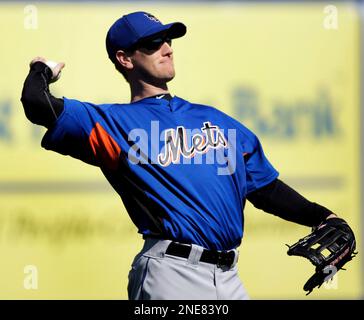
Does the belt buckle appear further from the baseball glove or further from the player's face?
the player's face

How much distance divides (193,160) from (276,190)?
0.43 metres

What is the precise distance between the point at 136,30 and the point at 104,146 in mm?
515

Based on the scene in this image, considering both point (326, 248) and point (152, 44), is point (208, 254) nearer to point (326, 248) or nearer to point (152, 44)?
point (326, 248)

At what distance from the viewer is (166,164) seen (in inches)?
121

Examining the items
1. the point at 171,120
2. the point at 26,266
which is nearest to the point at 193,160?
the point at 171,120

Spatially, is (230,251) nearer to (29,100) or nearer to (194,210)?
(194,210)

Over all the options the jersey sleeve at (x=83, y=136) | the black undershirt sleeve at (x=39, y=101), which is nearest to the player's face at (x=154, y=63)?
the jersey sleeve at (x=83, y=136)

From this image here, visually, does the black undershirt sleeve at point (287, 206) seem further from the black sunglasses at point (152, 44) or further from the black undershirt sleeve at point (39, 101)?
the black undershirt sleeve at point (39, 101)

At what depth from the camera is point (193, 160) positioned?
3.13 meters

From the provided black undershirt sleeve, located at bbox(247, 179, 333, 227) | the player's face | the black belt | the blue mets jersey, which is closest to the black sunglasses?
the player's face

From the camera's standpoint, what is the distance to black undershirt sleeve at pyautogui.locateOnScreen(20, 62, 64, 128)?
299 centimetres

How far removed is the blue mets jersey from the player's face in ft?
0.31

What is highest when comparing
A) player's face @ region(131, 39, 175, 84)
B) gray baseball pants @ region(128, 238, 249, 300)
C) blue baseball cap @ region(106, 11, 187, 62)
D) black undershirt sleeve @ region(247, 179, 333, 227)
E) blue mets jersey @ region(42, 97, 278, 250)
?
blue baseball cap @ region(106, 11, 187, 62)

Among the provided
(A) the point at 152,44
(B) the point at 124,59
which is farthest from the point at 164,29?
(B) the point at 124,59
